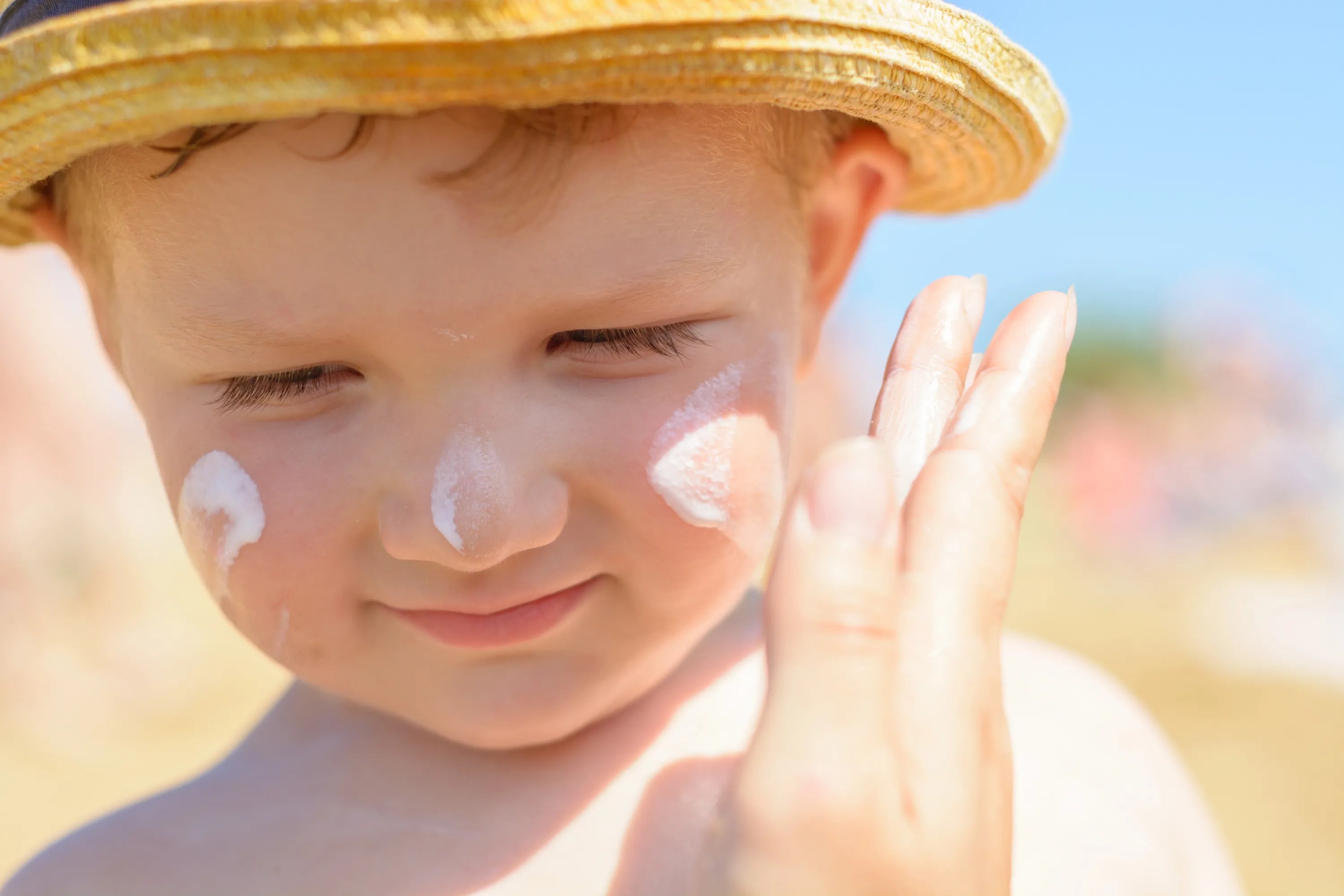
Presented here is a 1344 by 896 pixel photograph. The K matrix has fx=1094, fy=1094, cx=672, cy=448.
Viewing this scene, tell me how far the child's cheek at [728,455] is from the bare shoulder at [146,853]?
2.64 feet

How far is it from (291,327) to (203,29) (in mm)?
276

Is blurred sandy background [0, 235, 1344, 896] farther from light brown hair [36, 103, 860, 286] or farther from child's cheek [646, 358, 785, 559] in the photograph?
light brown hair [36, 103, 860, 286]

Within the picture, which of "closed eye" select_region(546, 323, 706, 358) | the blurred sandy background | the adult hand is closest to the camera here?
the adult hand

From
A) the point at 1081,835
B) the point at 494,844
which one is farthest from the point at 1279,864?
the point at 494,844

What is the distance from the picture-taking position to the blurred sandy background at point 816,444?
14.2 ft

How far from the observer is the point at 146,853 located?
4.88 feet

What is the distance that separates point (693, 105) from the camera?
3.66 feet

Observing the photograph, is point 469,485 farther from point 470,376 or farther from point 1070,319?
point 1070,319

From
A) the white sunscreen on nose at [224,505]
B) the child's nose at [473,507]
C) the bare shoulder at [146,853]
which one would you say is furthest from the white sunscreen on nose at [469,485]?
the bare shoulder at [146,853]

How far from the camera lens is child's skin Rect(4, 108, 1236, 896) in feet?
2.98

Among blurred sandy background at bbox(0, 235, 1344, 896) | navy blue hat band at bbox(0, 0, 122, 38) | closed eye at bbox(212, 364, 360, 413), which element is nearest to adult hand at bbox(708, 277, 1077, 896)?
closed eye at bbox(212, 364, 360, 413)

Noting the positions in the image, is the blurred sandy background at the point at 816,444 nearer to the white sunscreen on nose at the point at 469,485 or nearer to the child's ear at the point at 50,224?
the child's ear at the point at 50,224

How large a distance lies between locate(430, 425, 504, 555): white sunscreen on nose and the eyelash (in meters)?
0.12

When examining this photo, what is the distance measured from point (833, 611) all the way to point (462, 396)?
423 millimetres
